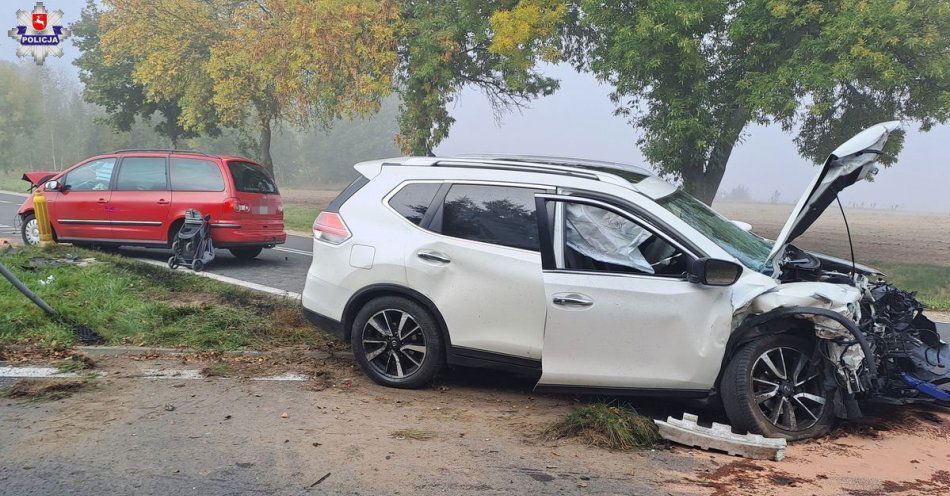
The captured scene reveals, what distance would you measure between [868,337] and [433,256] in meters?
3.00

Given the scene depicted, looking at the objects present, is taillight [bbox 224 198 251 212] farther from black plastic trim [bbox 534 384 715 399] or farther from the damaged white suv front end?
the damaged white suv front end

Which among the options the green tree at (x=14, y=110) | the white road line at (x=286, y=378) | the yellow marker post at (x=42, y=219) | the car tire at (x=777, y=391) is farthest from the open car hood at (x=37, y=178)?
the green tree at (x=14, y=110)

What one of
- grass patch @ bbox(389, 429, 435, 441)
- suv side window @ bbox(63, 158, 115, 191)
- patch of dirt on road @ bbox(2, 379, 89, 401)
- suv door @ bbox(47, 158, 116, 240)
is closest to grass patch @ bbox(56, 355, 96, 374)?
patch of dirt on road @ bbox(2, 379, 89, 401)

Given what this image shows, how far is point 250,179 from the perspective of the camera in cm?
1136

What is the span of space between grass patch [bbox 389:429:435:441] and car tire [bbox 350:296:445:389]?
804mm

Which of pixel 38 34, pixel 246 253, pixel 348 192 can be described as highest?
pixel 38 34

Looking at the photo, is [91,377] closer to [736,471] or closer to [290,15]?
[736,471]

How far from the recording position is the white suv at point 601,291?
4352 mm

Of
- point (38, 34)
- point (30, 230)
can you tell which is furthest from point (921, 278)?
point (38, 34)

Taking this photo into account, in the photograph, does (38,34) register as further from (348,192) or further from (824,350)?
(824,350)

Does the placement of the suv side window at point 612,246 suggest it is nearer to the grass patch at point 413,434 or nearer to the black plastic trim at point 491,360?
the black plastic trim at point 491,360

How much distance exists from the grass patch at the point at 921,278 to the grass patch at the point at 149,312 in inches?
490

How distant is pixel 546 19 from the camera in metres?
20.0

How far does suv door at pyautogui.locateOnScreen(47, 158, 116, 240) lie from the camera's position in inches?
440
